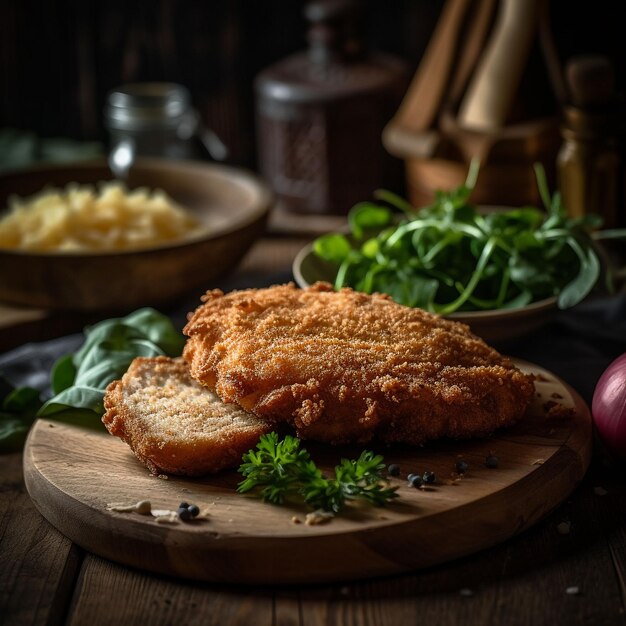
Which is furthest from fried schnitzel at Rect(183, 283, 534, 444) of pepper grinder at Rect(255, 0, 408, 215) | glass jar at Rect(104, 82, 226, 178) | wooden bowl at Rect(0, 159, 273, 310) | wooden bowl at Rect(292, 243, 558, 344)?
glass jar at Rect(104, 82, 226, 178)

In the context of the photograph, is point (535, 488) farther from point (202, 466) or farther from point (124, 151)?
point (124, 151)

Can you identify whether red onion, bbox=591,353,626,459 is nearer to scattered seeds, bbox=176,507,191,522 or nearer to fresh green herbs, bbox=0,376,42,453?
scattered seeds, bbox=176,507,191,522

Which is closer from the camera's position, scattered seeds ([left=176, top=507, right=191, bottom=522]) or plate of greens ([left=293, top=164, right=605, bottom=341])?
scattered seeds ([left=176, top=507, right=191, bottom=522])

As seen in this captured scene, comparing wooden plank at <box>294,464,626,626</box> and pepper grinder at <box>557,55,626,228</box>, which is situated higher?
pepper grinder at <box>557,55,626,228</box>

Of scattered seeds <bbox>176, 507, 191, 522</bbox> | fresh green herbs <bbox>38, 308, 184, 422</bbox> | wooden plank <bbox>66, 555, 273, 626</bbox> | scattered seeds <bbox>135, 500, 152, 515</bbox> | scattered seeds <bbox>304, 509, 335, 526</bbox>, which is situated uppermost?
scattered seeds <bbox>304, 509, 335, 526</bbox>

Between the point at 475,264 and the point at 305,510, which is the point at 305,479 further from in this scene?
the point at 475,264

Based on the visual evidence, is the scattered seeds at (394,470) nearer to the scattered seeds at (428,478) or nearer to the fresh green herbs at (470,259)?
the scattered seeds at (428,478)

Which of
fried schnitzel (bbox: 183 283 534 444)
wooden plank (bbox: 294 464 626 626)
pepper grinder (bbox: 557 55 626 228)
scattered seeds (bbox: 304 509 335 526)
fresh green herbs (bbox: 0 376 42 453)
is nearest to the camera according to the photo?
wooden plank (bbox: 294 464 626 626)
